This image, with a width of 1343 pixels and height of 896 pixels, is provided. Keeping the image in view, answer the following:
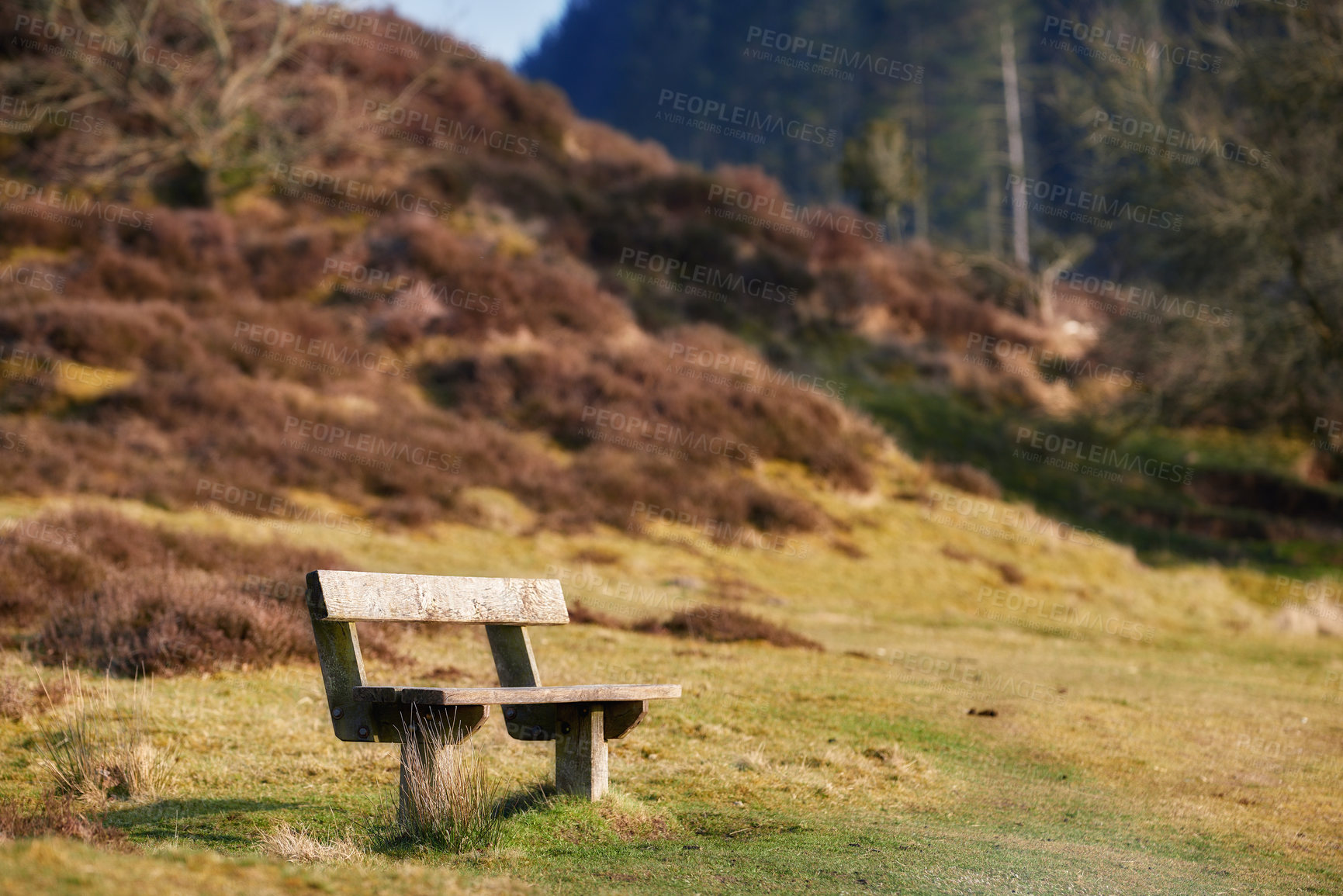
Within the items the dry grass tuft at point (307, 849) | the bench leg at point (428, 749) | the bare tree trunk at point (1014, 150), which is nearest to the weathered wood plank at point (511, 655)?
the bench leg at point (428, 749)

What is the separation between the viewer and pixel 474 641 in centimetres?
Answer: 1070

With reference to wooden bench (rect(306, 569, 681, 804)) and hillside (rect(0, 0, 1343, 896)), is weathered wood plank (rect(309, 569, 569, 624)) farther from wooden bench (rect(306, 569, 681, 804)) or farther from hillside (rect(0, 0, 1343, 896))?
hillside (rect(0, 0, 1343, 896))

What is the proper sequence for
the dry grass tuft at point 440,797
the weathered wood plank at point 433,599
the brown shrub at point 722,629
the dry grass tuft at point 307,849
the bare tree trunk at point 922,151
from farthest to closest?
the bare tree trunk at point 922,151
the brown shrub at point 722,629
the weathered wood plank at point 433,599
the dry grass tuft at point 440,797
the dry grass tuft at point 307,849

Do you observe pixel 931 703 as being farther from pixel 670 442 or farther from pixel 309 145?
pixel 309 145

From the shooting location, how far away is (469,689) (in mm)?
4945

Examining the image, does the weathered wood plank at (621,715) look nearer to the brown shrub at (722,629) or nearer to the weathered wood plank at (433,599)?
the weathered wood plank at (433,599)

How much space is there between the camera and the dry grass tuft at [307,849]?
14.6 ft

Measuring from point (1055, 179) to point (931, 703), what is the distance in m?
72.0

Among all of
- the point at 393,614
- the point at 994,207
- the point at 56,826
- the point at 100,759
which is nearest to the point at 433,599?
the point at 393,614

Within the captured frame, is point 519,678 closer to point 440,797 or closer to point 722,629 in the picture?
point 440,797

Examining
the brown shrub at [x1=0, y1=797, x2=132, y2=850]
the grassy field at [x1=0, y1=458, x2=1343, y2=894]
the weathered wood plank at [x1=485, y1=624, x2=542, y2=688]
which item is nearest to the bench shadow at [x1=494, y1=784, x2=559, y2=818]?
the grassy field at [x1=0, y1=458, x2=1343, y2=894]

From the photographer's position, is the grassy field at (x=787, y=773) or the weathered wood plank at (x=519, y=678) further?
the weathered wood plank at (x=519, y=678)

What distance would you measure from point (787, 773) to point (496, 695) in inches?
102

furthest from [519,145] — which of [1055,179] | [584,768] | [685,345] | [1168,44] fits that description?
[1055,179]
